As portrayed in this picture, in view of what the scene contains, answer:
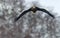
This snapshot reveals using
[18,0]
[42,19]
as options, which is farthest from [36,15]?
[18,0]

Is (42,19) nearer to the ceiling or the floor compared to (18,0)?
nearer to the floor

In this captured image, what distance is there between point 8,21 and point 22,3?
0.43 meters

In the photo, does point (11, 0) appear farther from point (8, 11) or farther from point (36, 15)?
point (36, 15)

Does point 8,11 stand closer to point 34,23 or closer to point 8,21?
point 8,21

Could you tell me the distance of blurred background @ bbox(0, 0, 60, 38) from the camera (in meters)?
3.63

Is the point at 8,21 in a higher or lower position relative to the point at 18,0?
lower

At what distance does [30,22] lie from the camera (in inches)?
147

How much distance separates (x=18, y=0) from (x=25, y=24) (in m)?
0.49

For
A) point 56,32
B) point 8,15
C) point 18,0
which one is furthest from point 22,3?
point 56,32

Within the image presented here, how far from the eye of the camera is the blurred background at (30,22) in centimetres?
363

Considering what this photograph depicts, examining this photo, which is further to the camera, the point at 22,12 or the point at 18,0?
the point at 18,0

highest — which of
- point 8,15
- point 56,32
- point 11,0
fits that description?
point 11,0

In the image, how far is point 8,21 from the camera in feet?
12.3

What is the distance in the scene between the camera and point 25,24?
12.3ft
